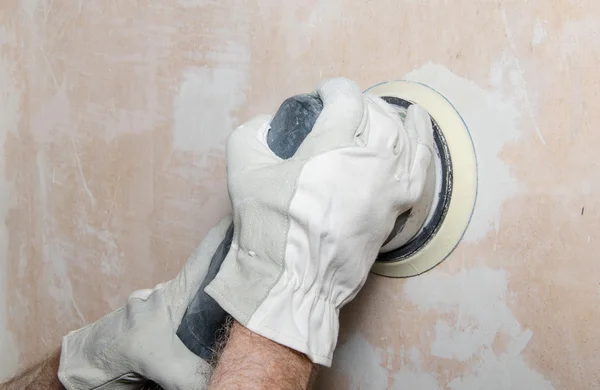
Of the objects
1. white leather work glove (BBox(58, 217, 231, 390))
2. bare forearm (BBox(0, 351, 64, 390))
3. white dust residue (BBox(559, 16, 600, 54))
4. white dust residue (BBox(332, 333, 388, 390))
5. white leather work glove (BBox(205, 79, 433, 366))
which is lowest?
bare forearm (BBox(0, 351, 64, 390))

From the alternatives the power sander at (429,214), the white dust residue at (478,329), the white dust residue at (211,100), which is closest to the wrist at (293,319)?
the power sander at (429,214)

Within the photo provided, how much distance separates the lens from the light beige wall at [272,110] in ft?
3.22

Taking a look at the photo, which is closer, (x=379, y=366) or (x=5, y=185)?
(x=379, y=366)

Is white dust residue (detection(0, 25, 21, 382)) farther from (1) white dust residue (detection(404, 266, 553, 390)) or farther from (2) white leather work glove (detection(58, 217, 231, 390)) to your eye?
(1) white dust residue (detection(404, 266, 553, 390))

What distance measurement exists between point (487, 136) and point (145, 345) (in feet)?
2.01

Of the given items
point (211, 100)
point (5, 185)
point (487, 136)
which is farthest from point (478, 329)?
point (5, 185)

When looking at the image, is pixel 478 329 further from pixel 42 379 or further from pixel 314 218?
pixel 42 379

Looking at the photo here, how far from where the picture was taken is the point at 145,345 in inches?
39.3

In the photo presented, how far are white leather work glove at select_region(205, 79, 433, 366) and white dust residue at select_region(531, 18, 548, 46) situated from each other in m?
0.26

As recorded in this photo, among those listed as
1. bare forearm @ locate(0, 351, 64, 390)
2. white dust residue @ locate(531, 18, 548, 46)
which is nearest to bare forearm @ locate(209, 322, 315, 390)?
bare forearm @ locate(0, 351, 64, 390)

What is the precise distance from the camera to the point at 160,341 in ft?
3.24

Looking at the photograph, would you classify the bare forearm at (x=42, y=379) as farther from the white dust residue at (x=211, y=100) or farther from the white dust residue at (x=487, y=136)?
the white dust residue at (x=487, y=136)

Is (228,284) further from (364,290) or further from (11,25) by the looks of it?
(11,25)

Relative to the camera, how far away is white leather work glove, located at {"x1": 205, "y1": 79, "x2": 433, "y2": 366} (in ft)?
2.68
